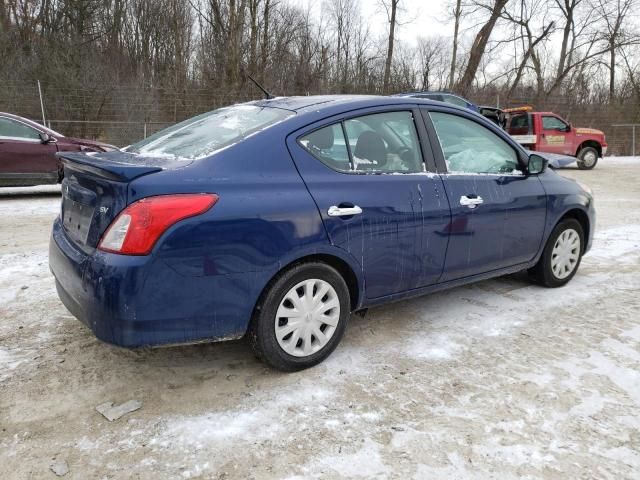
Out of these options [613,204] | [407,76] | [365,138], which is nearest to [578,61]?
[407,76]

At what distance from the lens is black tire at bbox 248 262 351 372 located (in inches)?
106

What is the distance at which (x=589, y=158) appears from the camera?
16625 mm

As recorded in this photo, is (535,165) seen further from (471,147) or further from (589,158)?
(589,158)

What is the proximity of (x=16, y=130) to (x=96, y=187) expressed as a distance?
756 cm

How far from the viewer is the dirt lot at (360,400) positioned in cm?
218

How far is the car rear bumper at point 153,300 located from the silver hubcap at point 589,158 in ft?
54.9

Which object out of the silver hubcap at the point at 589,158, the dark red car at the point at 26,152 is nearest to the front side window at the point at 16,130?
the dark red car at the point at 26,152

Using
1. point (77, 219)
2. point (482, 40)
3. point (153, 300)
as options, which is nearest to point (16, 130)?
point (77, 219)

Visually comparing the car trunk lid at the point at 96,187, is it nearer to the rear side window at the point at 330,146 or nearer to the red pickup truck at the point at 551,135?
the rear side window at the point at 330,146

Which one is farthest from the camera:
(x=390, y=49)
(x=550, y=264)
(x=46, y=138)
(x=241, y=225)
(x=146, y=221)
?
(x=390, y=49)

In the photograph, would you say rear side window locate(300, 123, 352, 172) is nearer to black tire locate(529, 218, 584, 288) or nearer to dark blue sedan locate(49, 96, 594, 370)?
dark blue sedan locate(49, 96, 594, 370)

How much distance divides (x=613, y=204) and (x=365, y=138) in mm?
7848

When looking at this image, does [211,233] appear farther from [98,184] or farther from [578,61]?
[578,61]

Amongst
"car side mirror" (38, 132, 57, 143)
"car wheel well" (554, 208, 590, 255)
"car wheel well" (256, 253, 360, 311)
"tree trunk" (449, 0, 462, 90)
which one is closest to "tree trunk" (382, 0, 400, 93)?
"tree trunk" (449, 0, 462, 90)
